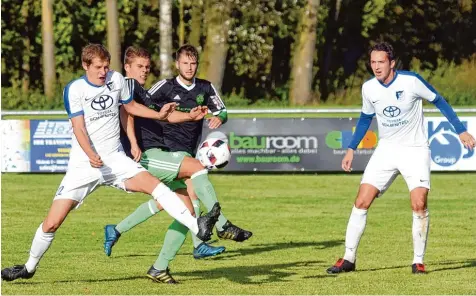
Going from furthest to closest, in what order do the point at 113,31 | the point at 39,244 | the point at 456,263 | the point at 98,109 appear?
the point at 113,31, the point at 456,263, the point at 39,244, the point at 98,109

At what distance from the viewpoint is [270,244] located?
50.6ft

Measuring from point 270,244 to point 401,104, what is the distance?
3432 mm

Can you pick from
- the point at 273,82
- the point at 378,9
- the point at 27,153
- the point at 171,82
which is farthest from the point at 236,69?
the point at 171,82

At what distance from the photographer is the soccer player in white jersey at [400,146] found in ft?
Result: 41.4

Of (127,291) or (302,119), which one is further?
(302,119)

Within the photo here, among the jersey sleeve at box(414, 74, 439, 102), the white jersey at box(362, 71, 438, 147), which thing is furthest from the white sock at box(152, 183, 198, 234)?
the jersey sleeve at box(414, 74, 439, 102)

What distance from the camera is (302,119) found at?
2422 cm

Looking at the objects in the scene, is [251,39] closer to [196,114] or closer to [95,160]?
[196,114]

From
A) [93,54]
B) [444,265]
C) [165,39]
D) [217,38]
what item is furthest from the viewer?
[217,38]

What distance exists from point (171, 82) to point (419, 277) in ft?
10.4

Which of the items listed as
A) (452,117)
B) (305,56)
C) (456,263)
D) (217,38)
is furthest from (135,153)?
(305,56)

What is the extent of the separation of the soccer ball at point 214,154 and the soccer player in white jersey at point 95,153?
1427mm

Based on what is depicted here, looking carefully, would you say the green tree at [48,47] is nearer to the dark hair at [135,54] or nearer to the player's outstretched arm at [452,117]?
the dark hair at [135,54]

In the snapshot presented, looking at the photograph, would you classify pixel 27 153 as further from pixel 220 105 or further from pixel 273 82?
pixel 273 82
